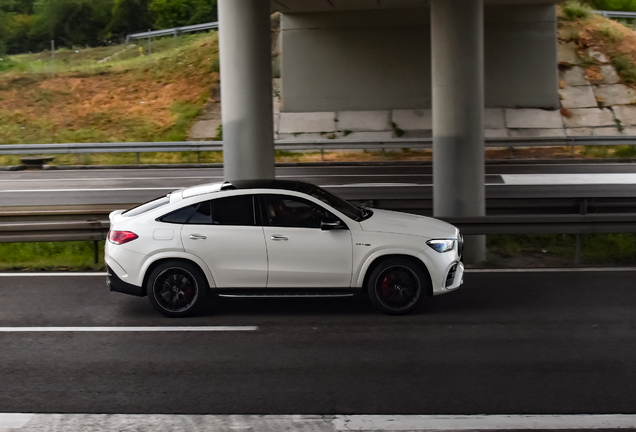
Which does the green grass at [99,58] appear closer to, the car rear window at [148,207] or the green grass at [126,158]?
the green grass at [126,158]

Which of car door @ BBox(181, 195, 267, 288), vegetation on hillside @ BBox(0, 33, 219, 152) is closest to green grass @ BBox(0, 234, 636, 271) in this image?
car door @ BBox(181, 195, 267, 288)

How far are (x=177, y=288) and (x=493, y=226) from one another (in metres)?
4.71

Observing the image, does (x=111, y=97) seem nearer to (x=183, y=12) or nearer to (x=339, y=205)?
(x=183, y=12)

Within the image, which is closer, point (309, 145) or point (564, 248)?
point (564, 248)

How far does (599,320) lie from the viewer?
7574 millimetres

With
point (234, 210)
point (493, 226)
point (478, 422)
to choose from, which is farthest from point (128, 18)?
point (478, 422)

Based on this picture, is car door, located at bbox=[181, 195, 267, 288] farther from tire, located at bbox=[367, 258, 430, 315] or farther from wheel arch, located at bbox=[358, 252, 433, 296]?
tire, located at bbox=[367, 258, 430, 315]

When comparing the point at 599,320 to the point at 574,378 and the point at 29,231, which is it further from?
the point at 29,231

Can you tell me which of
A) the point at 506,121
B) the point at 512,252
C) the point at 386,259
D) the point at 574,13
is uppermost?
the point at 574,13

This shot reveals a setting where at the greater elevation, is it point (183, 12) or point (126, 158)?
point (183, 12)

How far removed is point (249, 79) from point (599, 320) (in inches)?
248

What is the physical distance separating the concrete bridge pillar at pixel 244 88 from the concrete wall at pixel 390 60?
16.0 m

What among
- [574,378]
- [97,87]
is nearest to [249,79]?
[574,378]

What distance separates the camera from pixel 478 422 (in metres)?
5.07
